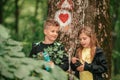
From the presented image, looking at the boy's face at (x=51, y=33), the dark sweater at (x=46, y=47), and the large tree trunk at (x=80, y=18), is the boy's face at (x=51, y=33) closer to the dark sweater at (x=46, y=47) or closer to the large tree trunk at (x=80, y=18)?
the dark sweater at (x=46, y=47)

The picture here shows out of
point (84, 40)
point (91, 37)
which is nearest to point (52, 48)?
point (84, 40)

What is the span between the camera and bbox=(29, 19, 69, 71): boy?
4.70 meters

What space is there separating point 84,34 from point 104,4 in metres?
0.69

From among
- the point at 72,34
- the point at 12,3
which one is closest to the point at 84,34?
the point at 72,34

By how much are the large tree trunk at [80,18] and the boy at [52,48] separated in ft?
0.63

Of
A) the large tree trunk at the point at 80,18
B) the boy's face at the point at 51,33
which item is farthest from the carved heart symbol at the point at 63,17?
the boy's face at the point at 51,33

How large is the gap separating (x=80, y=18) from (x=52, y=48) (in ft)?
2.16

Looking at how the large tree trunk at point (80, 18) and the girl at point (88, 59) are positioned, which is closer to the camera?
the girl at point (88, 59)

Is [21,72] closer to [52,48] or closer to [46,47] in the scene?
[52,48]

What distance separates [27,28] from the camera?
11.1 m

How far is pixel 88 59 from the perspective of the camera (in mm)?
4918

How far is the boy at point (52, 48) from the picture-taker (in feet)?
15.4

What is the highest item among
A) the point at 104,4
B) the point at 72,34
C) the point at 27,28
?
the point at 104,4

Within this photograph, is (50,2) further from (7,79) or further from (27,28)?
Answer: (27,28)
